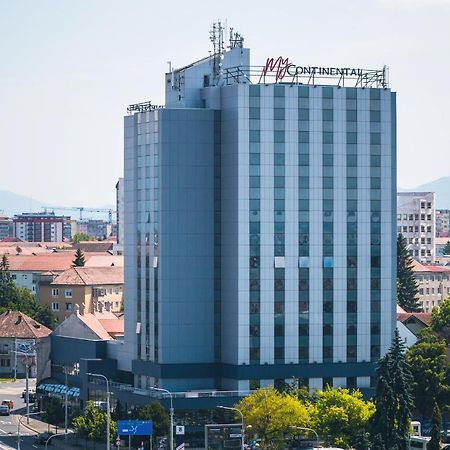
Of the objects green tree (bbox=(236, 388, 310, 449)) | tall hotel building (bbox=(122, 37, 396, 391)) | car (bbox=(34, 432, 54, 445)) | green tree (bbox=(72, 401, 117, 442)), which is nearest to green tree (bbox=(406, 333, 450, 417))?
tall hotel building (bbox=(122, 37, 396, 391))

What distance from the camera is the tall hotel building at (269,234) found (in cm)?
17738

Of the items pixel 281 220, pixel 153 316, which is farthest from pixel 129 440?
pixel 281 220

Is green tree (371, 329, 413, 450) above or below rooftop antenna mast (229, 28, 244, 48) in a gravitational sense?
below

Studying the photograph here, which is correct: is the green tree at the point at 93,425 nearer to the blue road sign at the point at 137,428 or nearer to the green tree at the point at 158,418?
the green tree at the point at 158,418

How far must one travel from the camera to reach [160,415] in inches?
6599

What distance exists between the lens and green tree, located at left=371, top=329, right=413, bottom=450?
15375cm

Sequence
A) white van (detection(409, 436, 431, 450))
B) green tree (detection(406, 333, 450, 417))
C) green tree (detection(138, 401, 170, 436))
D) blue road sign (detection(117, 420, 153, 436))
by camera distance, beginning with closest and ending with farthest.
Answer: blue road sign (detection(117, 420, 153, 436)), white van (detection(409, 436, 431, 450)), green tree (detection(138, 401, 170, 436)), green tree (detection(406, 333, 450, 417))

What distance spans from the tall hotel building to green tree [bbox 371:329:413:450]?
23.5m

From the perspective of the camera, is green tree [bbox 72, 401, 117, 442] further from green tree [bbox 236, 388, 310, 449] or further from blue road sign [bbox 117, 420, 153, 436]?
green tree [bbox 236, 388, 310, 449]

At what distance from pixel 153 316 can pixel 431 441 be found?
36.0 meters

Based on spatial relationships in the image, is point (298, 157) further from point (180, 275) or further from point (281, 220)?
point (180, 275)

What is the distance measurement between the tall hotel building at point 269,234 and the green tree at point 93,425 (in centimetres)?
791

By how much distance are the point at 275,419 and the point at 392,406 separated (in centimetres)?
1334

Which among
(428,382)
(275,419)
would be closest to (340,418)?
(275,419)
